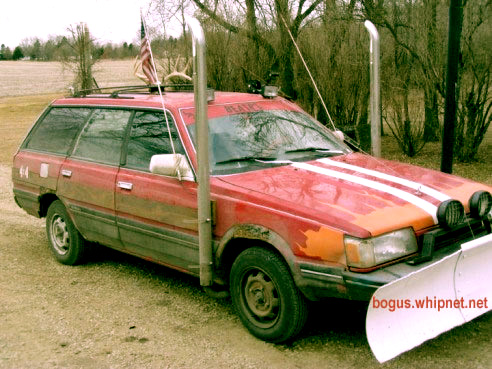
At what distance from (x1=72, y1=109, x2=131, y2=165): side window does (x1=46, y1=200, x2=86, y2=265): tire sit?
69cm

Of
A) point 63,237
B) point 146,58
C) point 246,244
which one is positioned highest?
point 146,58

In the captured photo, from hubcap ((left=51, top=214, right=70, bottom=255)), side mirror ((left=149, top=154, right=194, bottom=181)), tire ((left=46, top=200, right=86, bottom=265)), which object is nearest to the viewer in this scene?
side mirror ((left=149, top=154, right=194, bottom=181))

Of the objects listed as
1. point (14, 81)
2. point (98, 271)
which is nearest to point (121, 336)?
point (98, 271)

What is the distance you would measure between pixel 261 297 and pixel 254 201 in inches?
26.3

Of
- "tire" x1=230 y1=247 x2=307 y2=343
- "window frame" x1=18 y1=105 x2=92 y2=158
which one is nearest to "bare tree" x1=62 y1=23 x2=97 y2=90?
"window frame" x1=18 y1=105 x2=92 y2=158

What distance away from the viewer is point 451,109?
241 inches

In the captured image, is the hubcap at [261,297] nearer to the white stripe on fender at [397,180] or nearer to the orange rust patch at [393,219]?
the orange rust patch at [393,219]

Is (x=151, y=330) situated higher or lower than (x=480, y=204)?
lower

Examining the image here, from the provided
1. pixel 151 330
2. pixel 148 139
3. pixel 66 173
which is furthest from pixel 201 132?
pixel 66 173

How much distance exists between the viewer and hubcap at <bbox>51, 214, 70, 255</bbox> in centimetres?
649

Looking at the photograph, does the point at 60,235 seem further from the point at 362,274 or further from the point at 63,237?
the point at 362,274

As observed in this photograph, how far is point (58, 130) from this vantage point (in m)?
6.50

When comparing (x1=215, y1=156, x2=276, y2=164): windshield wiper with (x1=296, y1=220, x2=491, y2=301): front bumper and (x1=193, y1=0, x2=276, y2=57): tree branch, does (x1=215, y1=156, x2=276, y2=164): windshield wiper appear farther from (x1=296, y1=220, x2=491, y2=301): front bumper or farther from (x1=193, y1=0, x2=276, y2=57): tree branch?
(x1=193, y1=0, x2=276, y2=57): tree branch

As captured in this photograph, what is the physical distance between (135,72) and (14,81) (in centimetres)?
4536
